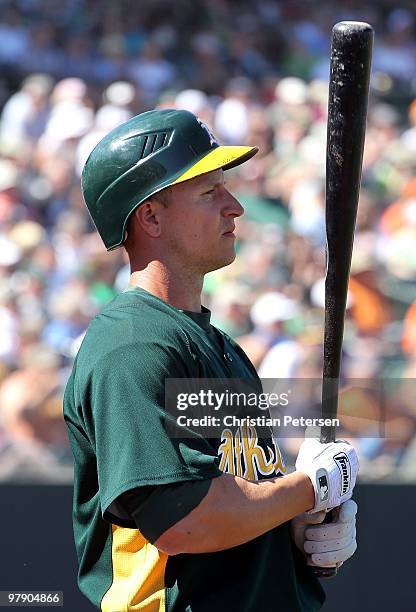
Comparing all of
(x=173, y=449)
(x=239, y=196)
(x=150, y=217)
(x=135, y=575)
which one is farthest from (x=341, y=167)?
(x=239, y=196)

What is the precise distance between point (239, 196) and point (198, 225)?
4.60 meters

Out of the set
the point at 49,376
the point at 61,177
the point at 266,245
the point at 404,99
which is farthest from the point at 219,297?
the point at 404,99

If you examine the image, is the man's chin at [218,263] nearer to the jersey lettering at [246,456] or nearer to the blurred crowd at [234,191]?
the jersey lettering at [246,456]

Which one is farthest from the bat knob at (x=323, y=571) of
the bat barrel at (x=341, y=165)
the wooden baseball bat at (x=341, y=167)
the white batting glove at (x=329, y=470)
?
the bat barrel at (x=341, y=165)

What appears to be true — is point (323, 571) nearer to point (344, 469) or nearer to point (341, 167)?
point (344, 469)

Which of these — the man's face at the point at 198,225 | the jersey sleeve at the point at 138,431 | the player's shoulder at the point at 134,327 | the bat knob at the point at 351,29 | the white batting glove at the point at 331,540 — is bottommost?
the white batting glove at the point at 331,540

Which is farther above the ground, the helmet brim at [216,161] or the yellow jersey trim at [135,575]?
the helmet brim at [216,161]

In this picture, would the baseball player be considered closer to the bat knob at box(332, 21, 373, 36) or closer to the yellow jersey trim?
the yellow jersey trim

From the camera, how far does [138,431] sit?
6.20 feet

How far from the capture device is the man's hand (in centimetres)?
219

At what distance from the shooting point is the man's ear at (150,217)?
220 cm

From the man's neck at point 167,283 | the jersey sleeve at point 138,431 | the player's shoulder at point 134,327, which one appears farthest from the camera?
the man's neck at point 167,283

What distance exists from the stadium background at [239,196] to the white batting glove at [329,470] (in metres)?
2.23

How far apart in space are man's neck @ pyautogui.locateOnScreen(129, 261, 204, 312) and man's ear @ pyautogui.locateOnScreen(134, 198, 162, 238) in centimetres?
7
